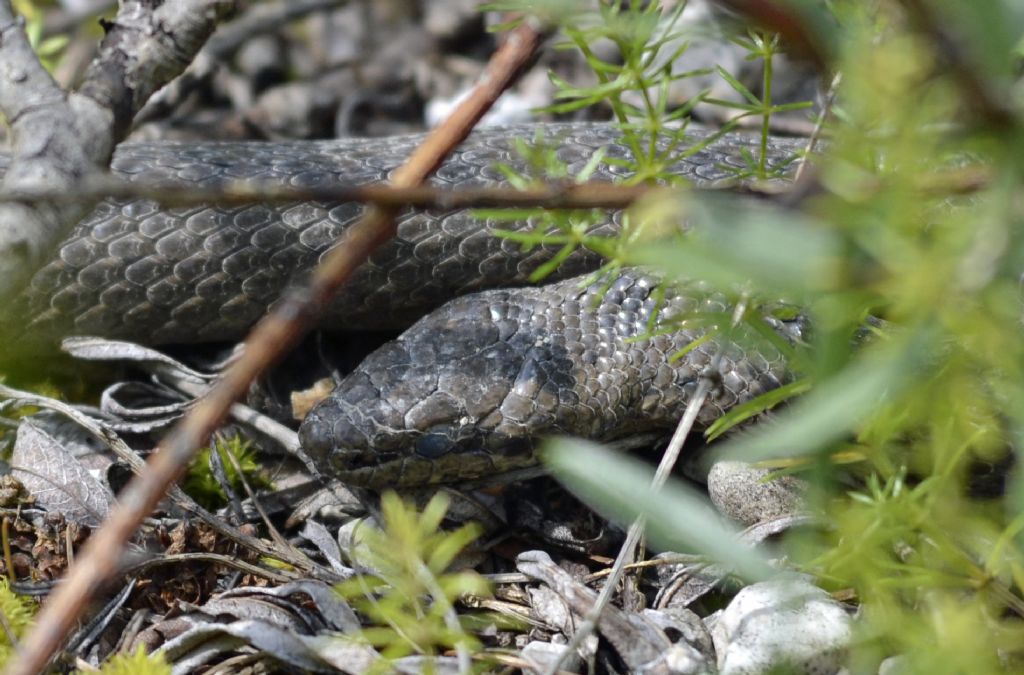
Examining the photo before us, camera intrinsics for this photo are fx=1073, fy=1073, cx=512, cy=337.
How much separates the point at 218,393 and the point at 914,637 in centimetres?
126

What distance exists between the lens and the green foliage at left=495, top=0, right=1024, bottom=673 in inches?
53.1

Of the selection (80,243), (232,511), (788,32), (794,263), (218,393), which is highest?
(788,32)

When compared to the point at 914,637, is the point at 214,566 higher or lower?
lower

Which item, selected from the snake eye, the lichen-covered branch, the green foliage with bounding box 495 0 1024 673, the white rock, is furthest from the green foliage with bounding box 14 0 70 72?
the white rock

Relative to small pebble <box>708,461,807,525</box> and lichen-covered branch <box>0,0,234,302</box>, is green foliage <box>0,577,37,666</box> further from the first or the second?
small pebble <box>708,461,807,525</box>

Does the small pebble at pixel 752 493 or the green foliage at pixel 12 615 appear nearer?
the green foliage at pixel 12 615

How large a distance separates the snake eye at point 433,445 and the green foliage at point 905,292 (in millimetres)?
1352

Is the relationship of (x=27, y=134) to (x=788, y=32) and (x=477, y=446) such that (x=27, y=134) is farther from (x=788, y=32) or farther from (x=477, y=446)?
(x=788, y=32)

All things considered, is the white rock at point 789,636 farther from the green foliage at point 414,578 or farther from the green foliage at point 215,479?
the green foliage at point 215,479

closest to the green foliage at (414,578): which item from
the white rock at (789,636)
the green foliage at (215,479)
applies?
the white rock at (789,636)

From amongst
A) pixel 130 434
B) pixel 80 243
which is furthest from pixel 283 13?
pixel 130 434

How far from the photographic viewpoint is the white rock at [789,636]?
2.46 m

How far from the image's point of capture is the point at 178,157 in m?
4.33

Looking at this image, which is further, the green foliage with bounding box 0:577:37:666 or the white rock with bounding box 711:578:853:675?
the green foliage with bounding box 0:577:37:666
